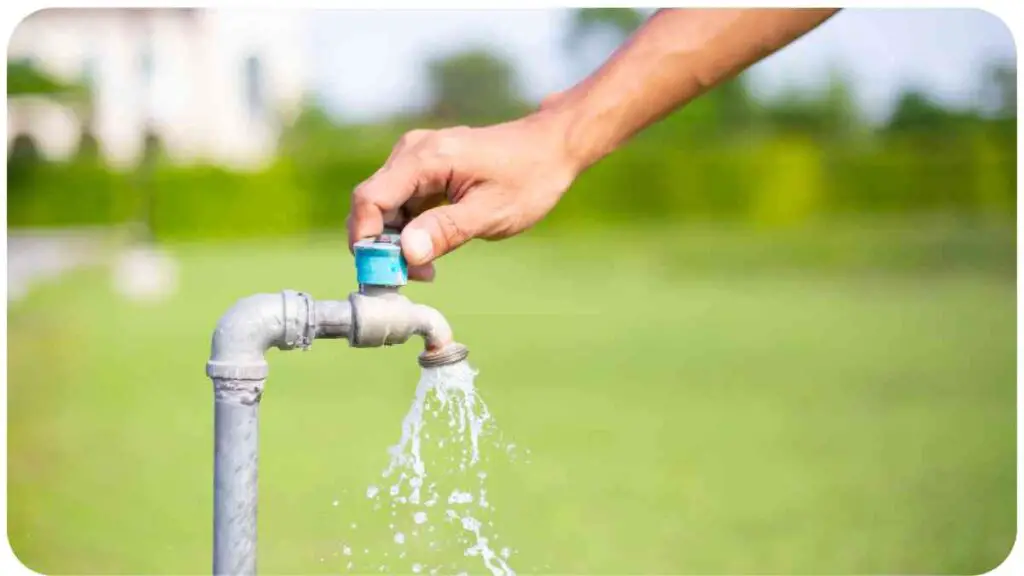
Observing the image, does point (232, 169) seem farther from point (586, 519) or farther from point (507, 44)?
point (586, 519)

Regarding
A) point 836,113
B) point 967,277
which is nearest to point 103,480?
point 967,277

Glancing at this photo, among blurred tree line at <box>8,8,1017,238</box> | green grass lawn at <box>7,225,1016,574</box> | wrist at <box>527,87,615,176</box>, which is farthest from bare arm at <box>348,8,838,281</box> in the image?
blurred tree line at <box>8,8,1017,238</box>

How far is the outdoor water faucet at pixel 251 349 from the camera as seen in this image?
1.31 metres

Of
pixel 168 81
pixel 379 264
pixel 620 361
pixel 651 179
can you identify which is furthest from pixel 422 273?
pixel 168 81

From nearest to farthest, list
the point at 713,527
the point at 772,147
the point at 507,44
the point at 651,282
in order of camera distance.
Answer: the point at 713,527, the point at 651,282, the point at 772,147, the point at 507,44

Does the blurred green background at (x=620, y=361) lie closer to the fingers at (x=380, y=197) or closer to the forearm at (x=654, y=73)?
the forearm at (x=654, y=73)

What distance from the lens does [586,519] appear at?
3.66 m

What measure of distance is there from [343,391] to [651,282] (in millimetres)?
7293

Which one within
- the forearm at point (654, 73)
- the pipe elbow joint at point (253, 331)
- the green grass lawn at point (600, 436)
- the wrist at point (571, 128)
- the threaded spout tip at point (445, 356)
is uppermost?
the forearm at point (654, 73)

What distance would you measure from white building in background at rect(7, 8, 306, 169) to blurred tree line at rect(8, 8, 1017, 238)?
0.61m

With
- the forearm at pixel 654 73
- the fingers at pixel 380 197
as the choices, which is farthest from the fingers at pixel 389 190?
the forearm at pixel 654 73

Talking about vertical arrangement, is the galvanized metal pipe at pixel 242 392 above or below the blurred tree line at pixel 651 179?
below

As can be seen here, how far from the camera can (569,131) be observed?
1.74 metres

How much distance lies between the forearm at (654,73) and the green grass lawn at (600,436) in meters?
1.66
